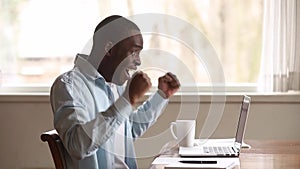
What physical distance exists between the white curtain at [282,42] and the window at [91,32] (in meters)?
0.14

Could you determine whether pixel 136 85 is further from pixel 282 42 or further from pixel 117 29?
pixel 282 42

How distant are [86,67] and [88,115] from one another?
207 millimetres

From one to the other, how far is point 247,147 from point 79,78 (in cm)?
75

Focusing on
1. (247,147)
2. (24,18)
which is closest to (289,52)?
(247,147)

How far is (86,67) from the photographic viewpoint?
1661mm

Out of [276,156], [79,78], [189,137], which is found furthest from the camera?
[189,137]

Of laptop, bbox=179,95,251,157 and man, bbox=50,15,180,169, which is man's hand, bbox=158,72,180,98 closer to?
man, bbox=50,15,180,169

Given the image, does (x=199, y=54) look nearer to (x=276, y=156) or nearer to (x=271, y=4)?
(x=271, y=4)

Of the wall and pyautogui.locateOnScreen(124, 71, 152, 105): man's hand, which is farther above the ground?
pyautogui.locateOnScreen(124, 71, 152, 105): man's hand

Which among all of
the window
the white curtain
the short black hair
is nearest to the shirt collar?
the short black hair

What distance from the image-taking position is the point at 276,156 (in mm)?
1798

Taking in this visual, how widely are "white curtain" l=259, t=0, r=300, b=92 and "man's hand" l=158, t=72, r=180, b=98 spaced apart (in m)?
1.44

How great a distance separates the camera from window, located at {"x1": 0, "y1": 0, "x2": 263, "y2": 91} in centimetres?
312

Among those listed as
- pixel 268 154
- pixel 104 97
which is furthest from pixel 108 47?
pixel 268 154
